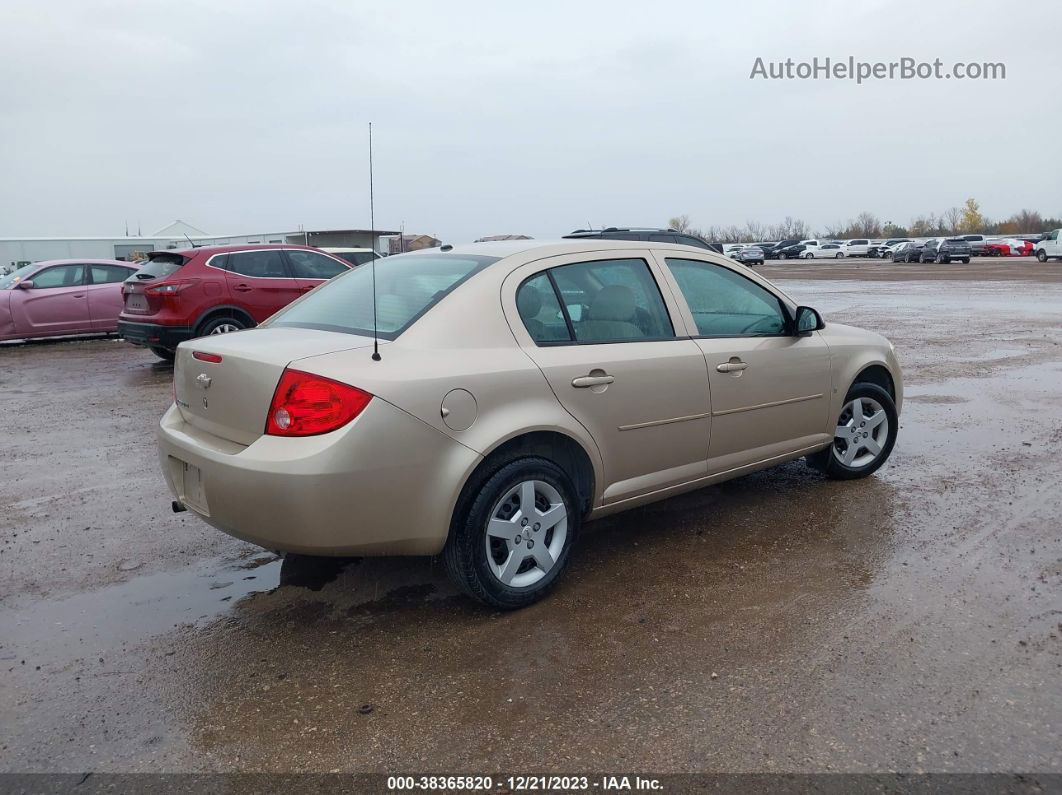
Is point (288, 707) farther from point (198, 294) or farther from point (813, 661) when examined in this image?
point (198, 294)

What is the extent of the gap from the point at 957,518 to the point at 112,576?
4552 mm

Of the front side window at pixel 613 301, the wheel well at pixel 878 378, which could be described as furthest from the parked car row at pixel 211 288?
the wheel well at pixel 878 378

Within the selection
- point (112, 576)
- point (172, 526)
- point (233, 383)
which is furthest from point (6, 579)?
point (233, 383)

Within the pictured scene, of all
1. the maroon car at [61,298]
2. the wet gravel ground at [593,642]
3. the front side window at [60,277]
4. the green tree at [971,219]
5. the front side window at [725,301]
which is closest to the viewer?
the wet gravel ground at [593,642]

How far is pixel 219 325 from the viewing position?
10812mm

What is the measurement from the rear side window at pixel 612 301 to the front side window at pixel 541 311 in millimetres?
47

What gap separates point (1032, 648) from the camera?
329 cm

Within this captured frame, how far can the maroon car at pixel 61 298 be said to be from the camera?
13.8 metres

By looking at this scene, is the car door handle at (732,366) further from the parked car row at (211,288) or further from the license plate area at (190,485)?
the parked car row at (211,288)

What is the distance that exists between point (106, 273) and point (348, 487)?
1314 cm

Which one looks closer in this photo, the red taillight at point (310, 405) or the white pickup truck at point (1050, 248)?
the red taillight at point (310, 405)

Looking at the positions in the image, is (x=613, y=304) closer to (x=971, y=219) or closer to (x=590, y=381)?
(x=590, y=381)

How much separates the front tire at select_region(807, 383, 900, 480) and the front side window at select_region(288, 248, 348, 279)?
7.97 metres

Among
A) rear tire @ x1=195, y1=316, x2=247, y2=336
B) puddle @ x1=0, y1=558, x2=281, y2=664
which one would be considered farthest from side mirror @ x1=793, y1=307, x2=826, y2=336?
rear tire @ x1=195, y1=316, x2=247, y2=336
